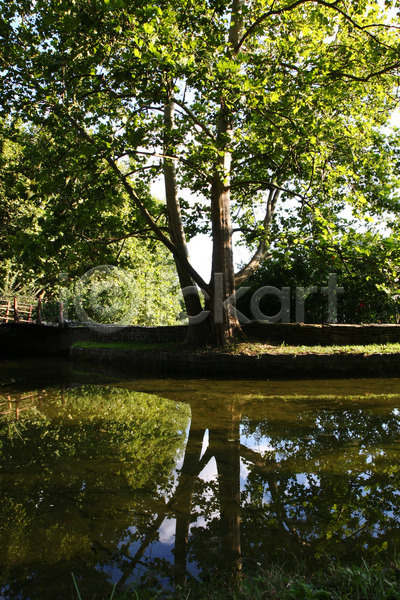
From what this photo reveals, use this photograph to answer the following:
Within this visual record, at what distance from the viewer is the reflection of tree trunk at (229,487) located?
2395 mm

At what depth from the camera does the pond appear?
2307 mm

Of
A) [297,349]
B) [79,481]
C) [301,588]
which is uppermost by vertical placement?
[297,349]

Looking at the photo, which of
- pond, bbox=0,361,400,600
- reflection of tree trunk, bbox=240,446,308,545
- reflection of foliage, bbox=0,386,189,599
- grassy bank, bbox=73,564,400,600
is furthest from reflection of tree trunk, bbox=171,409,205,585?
reflection of tree trunk, bbox=240,446,308,545

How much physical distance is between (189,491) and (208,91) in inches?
299

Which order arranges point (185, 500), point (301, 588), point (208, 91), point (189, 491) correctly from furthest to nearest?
1. point (208, 91)
2. point (189, 491)
3. point (185, 500)
4. point (301, 588)

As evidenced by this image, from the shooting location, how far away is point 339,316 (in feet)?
43.1

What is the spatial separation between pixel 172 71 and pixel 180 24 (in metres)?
1.94

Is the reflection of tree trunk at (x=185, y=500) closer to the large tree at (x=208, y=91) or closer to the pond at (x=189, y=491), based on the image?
the pond at (x=189, y=491)

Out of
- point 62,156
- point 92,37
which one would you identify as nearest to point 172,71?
point 92,37

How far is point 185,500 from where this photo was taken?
122 inches

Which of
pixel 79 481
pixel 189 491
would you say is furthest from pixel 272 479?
pixel 79 481

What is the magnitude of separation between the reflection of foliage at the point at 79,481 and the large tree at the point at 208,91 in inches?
211

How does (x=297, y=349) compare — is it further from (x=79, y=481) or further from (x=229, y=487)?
(x=79, y=481)

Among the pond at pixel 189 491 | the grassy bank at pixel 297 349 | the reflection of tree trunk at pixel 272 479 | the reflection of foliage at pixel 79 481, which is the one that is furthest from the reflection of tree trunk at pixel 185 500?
the grassy bank at pixel 297 349
